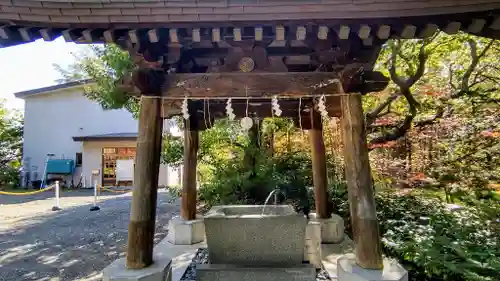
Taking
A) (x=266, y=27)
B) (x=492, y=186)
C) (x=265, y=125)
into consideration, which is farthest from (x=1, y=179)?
(x=492, y=186)

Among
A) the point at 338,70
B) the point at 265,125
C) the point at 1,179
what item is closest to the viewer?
the point at 338,70

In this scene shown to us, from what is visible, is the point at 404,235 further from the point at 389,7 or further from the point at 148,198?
the point at 148,198

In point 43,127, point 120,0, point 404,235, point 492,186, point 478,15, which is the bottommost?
point 404,235

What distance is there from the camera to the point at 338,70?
3.67m

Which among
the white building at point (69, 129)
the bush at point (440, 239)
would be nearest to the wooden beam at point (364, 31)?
the bush at point (440, 239)

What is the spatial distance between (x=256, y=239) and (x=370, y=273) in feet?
4.81

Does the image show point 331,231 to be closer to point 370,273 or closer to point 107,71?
point 370,273

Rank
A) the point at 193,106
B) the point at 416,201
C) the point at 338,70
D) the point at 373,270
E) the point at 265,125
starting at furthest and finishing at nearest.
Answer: the point at 265,125 → the point at 416,201 → the point at 193,106 → the point at 338,70 → the point at 373,270

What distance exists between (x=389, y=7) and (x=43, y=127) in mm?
20613

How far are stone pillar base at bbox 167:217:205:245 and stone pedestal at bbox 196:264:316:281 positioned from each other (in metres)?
1.84

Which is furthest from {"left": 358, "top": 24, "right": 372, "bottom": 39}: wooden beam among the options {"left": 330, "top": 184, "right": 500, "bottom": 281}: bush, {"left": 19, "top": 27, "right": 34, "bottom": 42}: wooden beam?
{"left": 19, "top": 27, "right": 34, "bottom": 42}: wooden beam

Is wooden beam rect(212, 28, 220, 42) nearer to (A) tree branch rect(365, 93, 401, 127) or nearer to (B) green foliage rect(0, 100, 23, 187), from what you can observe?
(A) tree branch rect(365, 93, 401, 127)

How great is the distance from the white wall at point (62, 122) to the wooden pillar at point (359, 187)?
56.0ft

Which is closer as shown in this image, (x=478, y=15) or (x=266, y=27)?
(x=478, y=15)
